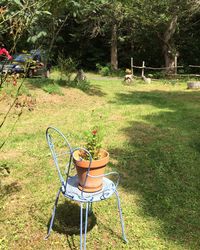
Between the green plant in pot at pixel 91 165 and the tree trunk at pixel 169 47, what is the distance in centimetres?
1711

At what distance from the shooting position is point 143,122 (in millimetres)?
8844

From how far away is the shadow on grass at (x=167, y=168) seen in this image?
4.28 m

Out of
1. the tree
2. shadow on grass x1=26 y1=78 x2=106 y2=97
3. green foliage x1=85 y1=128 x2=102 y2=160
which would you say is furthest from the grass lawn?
the tree

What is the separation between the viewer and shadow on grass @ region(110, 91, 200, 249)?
4278 millimetres

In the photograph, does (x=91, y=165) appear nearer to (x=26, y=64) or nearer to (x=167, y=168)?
(x=26, y=64)

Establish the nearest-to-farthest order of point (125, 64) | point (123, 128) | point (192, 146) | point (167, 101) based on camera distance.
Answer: point (192, 146)
point (123, 128)
point (167, 101)
point (125, 64)

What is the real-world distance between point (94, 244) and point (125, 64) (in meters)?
21.3

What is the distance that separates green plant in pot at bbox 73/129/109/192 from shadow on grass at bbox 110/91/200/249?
48.6 inches

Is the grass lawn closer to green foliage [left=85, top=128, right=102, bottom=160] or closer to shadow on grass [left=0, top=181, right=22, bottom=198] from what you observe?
shadow on grass [left=0, top=181, right=22, bottom=198]

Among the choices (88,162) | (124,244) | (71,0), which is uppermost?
(71,0)

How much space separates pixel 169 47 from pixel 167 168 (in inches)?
617

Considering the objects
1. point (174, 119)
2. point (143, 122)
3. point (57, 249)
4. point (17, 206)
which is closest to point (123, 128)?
point (143, 122)

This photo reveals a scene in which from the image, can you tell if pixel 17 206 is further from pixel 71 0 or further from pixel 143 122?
pixel 71 0

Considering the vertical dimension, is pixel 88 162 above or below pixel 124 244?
A: above
